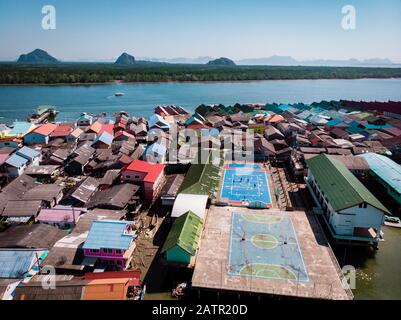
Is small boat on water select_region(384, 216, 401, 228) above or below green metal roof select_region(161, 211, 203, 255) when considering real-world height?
below

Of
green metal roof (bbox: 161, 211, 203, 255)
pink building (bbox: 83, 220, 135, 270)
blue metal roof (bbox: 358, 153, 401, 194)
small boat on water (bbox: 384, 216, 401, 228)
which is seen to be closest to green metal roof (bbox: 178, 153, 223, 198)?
green metal roof (bbox: 161, 211, 203, 255)

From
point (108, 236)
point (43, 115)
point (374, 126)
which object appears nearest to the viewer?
point (108, 236)

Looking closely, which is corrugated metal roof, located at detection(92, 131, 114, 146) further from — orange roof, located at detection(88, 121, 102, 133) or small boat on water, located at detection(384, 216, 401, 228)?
small boat on water, located at detection(384, 216, 401, 228)

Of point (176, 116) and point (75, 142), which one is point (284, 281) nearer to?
point (75, 142)

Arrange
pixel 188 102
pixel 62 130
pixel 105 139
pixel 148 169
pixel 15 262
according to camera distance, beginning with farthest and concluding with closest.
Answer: pixel 188 102
pixel 62 130
pixel 105 139
pixel 148 169
pixel 15 262

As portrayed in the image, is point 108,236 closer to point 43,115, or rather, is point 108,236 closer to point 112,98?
point 43,115

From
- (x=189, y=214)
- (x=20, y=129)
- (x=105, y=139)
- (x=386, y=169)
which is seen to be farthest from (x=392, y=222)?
(x=20, y=129)
